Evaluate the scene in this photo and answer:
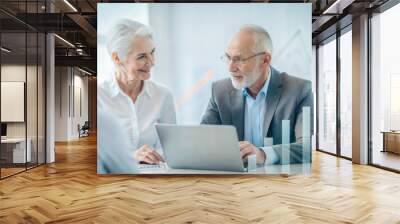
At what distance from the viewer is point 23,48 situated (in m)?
7.04

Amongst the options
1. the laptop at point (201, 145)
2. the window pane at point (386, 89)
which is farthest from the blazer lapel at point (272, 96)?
the window pane at point (386, 89)

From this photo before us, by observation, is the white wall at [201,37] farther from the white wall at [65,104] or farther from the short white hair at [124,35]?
the white wall at [65,104]

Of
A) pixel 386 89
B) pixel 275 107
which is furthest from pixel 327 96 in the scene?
pixel 275 107

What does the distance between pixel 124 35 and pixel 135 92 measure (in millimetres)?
971

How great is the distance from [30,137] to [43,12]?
2514 millimetres

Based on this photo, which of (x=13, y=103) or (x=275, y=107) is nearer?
(x=275, y=107)

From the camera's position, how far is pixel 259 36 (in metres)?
6.41

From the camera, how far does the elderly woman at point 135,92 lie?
6.34 m

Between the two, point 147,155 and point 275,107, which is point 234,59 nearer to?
point 275,107

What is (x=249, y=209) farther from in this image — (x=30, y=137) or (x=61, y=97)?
(x=61, y=97)

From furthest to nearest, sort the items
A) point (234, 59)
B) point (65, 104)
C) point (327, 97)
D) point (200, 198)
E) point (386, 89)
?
point (65, 104)
point (327, 97)
point (386, 89)
point (234, 59)
point (200, 198)

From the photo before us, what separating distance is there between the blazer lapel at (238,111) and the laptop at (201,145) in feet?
0.28

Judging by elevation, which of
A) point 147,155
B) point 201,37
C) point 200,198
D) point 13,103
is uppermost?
point 201,37

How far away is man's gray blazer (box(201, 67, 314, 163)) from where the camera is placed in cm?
630
